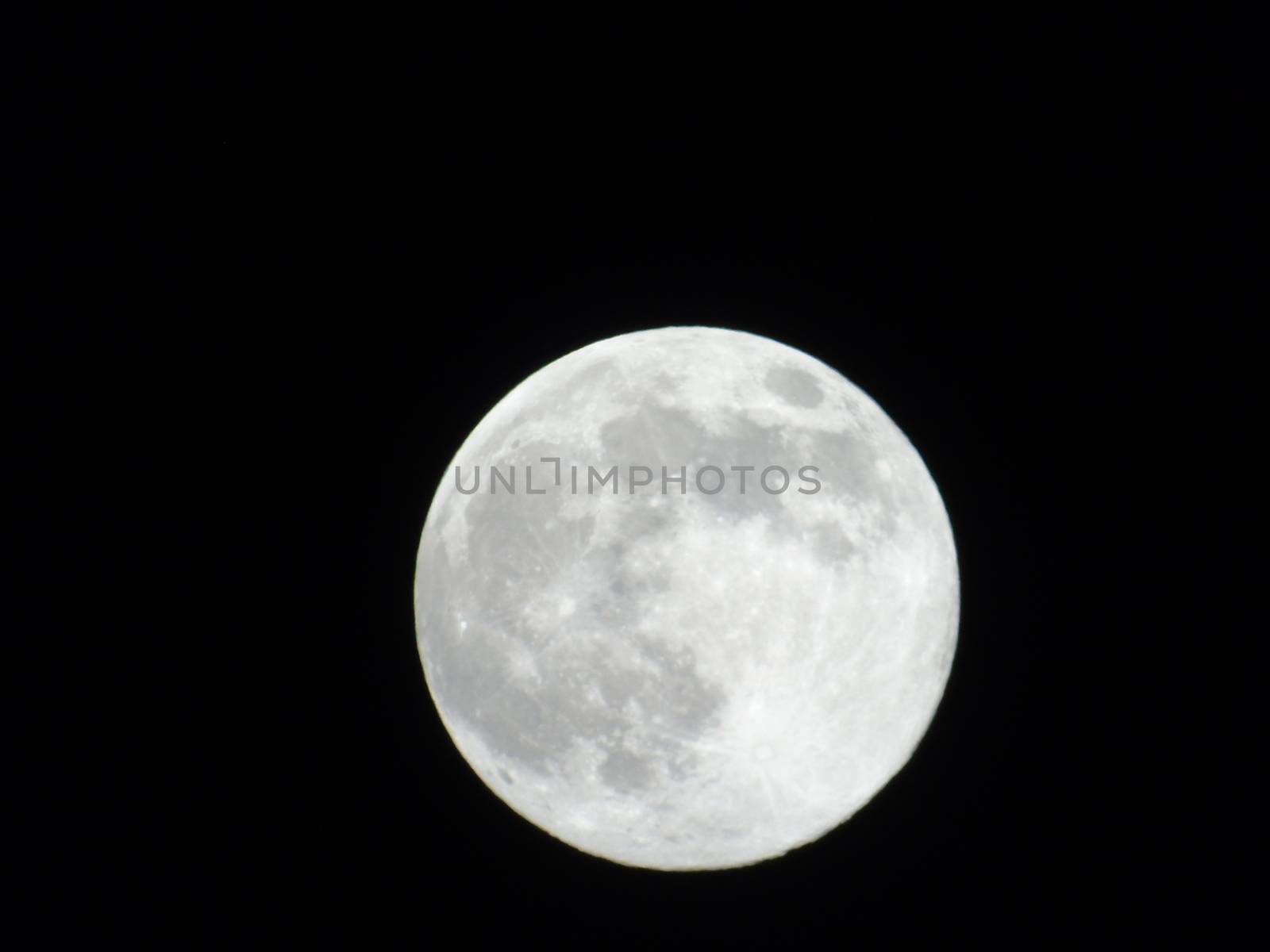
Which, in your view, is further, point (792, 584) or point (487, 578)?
point (487, 578)

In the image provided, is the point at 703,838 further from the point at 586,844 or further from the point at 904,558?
the point at 904,558

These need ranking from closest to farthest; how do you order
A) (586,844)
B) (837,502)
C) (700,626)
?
1. (700,626)
2. (837,502)
3. (586,844)

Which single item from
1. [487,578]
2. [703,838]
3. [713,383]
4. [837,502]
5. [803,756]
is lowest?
[703,838]

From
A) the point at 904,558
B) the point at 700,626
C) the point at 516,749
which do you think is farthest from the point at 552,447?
the point at 904,558

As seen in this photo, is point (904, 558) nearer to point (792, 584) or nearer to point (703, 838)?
point (792, 584)

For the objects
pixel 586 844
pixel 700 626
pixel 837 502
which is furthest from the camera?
pixel 586 844

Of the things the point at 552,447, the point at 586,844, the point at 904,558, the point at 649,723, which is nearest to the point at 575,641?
the point at 649,723

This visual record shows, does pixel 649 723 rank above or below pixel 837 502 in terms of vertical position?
below
